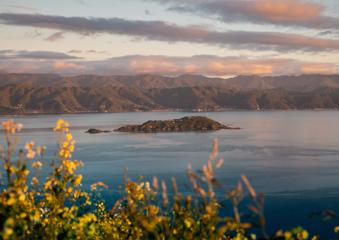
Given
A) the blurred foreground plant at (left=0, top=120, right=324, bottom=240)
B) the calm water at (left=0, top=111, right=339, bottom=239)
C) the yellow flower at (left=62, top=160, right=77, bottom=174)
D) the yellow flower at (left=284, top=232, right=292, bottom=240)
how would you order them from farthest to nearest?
the calm water at (left=0, top=111, right=339, bottom=239) → the yellow flower at (left=62, top=160, right=77, bottom=174) → the yellow flower at (left=284, top=232, right=292, bottom=240) → the blurred foreground plant at (left=0, top=120, right=324, bottom=240)

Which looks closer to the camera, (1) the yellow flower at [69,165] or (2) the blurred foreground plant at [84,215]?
(2) the blurred foreground plant at [84,215]

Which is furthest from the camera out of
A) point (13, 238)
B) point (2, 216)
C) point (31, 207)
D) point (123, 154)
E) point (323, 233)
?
point (123, 154)

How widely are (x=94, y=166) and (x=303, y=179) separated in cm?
5202

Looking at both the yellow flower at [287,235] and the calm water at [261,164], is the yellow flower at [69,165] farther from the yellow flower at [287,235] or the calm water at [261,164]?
the calm water at [261,164]

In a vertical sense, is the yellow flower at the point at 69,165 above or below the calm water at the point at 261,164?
above

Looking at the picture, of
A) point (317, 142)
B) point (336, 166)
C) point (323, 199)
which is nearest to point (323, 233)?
point (323, 199)

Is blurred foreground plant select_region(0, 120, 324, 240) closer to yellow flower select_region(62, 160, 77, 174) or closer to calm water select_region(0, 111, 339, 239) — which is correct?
yellow flower select_region(62, 160, 77, 174)

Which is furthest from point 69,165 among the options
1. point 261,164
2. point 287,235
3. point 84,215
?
point 261,164

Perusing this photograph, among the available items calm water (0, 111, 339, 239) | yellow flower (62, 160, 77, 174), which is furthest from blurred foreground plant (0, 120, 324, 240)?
calm water (0, 111, 339, 239)

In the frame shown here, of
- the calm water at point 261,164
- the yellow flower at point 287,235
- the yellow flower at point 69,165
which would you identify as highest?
the yellow flower at point 69,165

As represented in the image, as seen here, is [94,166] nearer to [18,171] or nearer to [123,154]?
[123,154]

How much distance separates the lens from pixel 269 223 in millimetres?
66688

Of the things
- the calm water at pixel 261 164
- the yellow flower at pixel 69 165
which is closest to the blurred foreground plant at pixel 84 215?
the yellow flower at pixel 69 165

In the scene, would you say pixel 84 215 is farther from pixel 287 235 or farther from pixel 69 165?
pixel 287 235
